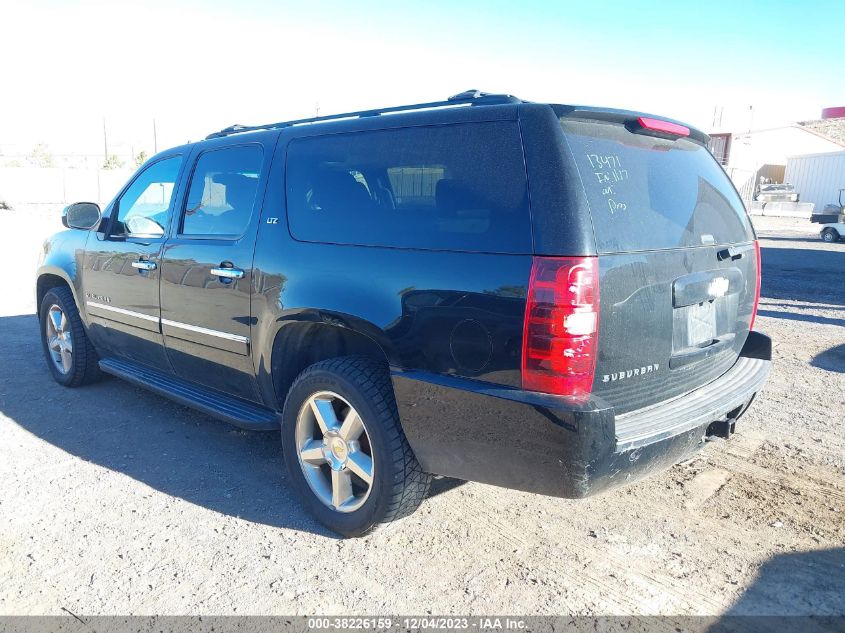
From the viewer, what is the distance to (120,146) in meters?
91.2

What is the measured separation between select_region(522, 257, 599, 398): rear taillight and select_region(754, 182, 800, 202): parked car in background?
44360 mm

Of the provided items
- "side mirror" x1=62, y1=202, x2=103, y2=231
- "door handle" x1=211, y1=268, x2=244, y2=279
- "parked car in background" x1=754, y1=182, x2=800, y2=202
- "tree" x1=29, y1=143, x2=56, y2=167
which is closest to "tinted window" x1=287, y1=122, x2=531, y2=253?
"door handle" x1=211, y1=268, x2=244, y2=279

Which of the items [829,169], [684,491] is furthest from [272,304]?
[829,169]

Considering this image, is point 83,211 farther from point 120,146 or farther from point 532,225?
point 120,146

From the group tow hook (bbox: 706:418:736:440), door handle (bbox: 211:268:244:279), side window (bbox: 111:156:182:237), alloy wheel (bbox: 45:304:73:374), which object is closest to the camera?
tow hook (bbox: 706:418:736:440)

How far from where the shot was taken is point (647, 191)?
2840mm

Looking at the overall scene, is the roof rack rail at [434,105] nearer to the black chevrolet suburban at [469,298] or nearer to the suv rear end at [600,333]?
the black chevrolet suburban at [469,298]

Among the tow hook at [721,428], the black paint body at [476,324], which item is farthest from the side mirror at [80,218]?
the tow hook at [721,428]

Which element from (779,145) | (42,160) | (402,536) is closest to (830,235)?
(402,536)

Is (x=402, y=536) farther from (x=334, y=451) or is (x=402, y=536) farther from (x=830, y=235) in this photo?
(x=830, y=235)

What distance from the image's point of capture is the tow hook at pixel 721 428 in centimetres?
302

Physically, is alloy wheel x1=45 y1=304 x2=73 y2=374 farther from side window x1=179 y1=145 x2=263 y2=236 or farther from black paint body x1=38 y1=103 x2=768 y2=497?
black paint body x1=38 y1=103 x2=768 y2=497

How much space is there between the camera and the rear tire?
21438 mm

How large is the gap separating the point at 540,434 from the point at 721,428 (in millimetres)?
1100
